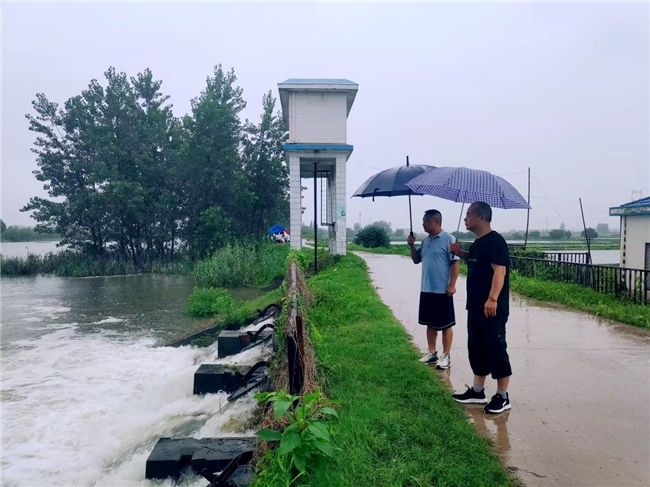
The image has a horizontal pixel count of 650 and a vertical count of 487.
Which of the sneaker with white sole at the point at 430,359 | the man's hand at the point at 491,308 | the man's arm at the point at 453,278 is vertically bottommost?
the sneaker with white sole at the point at 430,359

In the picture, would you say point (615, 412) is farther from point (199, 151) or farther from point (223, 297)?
point (199, 151)

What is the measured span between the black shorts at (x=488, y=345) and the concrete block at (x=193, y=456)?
7.24 feet

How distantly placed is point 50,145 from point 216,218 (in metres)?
10.7

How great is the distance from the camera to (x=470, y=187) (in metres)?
4.81

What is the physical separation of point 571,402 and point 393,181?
341cm

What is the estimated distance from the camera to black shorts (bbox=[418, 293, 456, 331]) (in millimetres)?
5312

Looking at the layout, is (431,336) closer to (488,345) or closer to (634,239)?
(488,345)

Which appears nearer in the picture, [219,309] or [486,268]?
[486,268]

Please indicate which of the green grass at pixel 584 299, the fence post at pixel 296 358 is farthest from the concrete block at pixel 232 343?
the green grass at pixel 584 299

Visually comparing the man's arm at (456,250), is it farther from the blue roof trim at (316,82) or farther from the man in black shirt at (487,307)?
the blue roof trim at (316,82)

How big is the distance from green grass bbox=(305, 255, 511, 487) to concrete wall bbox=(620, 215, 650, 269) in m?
8.54

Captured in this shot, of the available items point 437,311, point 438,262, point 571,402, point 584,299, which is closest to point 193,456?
point 437,311

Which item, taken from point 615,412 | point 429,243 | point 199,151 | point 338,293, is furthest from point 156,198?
point 615,412

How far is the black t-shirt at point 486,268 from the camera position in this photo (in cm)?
417
